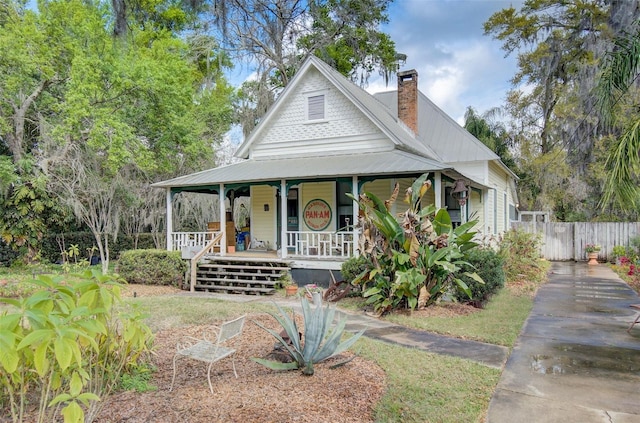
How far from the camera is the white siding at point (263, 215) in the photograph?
16.2 meters

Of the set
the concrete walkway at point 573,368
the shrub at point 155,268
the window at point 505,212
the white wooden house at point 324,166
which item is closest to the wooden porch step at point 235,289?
the shrub at point 155,268

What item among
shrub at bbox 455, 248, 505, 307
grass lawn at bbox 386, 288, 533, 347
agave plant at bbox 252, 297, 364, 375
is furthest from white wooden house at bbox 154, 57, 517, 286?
agave plant at bbox 252, 297, 364, 375

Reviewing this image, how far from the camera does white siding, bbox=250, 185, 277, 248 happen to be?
16.2 m

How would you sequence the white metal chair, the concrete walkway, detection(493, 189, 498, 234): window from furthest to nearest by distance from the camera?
detection(493, 189, 498, 234): window
the white metal chair
the concrete walkway

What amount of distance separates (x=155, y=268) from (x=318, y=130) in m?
7.22

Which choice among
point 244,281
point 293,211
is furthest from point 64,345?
point 293,211

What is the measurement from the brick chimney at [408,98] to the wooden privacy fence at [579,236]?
21.7 ft

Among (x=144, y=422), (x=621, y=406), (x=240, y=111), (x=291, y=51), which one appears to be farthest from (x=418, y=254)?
(x=291, y=51)

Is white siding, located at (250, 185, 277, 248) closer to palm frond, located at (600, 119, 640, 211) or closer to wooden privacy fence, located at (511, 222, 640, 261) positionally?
wooden privacy fence, located at (511, 222, 640, 261)

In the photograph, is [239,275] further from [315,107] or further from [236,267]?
[315,107]

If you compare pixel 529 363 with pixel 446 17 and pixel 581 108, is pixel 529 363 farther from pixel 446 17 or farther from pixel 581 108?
pixel 581 108

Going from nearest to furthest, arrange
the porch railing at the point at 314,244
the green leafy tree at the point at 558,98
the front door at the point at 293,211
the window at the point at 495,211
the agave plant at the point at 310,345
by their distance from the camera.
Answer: the agave plant at the point at 310,345 < the porch railing at the point at 314,244 < the front door at the point at 293,211 < the window at the point at 495,211 < the green leafy tree at the point at 558,98

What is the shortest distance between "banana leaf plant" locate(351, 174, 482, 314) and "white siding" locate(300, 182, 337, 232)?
589cm

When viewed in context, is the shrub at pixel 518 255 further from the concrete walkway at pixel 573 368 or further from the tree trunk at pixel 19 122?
the tree trunk at pixel 19 122
